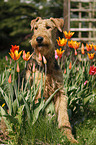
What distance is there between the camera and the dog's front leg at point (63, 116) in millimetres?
2345

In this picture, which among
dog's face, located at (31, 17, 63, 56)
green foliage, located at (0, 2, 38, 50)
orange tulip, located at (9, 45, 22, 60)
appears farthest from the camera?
green foliage, located at (0, 2, 38, 50)

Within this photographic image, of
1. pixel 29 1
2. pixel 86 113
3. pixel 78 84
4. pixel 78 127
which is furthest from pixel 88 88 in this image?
pixel 29 1

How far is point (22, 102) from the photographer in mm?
Result: 2244

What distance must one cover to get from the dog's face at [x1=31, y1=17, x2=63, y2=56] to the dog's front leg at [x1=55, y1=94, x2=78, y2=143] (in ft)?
2.29

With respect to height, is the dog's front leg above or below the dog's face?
below

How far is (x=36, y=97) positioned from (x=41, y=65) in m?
0.45

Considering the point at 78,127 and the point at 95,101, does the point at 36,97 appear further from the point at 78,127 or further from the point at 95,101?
the point at 95,101

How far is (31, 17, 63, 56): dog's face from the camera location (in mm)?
2326

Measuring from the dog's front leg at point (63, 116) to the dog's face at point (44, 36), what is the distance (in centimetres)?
70

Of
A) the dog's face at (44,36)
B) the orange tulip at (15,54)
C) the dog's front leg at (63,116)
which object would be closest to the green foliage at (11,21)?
the dog's face at (44,36)

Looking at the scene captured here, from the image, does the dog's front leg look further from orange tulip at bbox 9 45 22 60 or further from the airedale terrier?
orange tulip at bbox 9 45 22 60

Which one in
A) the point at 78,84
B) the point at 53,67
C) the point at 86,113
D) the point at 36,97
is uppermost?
the point at 53,67

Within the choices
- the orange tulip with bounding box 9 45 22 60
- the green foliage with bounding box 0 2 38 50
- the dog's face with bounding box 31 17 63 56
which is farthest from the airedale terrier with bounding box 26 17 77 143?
the green foliage with bounding box 0 2 38 50

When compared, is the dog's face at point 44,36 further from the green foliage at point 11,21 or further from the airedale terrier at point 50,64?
the green foliage at point 11,21
